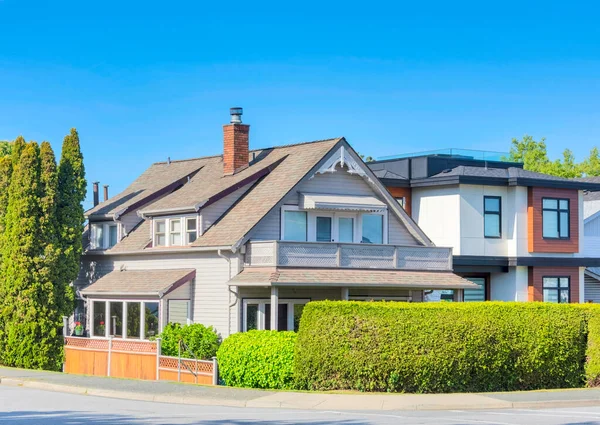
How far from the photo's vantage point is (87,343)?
→ 36969 mm

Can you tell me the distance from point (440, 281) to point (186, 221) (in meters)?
9.82

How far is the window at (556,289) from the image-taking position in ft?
146

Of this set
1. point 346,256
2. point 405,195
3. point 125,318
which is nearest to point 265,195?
point 346,256

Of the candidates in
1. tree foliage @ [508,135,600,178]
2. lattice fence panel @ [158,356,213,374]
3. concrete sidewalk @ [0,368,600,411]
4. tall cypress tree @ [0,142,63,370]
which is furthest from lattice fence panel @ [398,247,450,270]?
tree foliage @ [508,135,600,178]

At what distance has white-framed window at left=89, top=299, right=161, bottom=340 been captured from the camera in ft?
124

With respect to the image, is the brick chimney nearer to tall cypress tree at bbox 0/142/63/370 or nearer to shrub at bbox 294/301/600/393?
tall cypress tree at bbox 0/142/63/370

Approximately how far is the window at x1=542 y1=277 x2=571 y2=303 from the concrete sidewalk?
56.7 feet

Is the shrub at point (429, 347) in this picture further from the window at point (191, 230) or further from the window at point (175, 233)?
the window at point (175, 233)

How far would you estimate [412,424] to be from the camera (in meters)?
19.1

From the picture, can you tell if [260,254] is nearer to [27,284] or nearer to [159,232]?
[159,232]

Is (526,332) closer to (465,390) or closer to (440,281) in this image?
(465,390)

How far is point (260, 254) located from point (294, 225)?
3.21m

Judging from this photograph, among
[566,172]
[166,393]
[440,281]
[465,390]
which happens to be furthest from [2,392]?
[566,172]

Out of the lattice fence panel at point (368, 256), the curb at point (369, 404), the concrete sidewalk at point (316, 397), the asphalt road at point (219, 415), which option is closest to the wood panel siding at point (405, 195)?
the lattice fence panel at point (368, 256)
